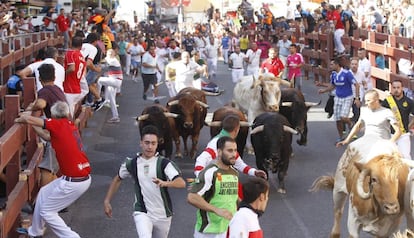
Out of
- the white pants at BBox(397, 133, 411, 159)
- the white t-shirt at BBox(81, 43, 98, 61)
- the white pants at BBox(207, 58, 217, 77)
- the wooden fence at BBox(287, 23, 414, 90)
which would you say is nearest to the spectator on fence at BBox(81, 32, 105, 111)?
the white t-shirt at BBox(81, 43, 98, 61)

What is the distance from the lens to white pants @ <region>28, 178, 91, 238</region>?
8492mm

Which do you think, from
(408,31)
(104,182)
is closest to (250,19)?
(408,31)

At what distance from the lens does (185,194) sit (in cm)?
1262

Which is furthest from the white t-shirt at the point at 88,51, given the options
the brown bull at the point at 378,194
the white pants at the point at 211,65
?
the white pants at the point at 211,65

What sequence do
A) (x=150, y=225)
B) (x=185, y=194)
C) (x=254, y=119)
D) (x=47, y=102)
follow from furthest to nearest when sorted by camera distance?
1. (x=254, y=119)
2. (x=185, y=194)
3. (x=47, y=102)
4. (x=150, y=225)

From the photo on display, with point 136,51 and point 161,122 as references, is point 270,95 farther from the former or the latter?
point 136,51

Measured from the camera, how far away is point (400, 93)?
11945mm

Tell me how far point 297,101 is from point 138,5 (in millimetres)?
68278

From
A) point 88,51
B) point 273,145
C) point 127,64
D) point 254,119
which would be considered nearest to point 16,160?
point 273,145

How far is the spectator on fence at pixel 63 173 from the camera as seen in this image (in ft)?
27.9

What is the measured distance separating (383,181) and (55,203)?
3.48 metres

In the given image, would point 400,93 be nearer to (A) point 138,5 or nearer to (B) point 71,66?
(B) point 71,66

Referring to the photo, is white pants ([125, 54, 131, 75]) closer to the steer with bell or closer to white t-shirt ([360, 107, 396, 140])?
the steer with bell

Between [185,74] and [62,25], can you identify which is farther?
[62,25]
